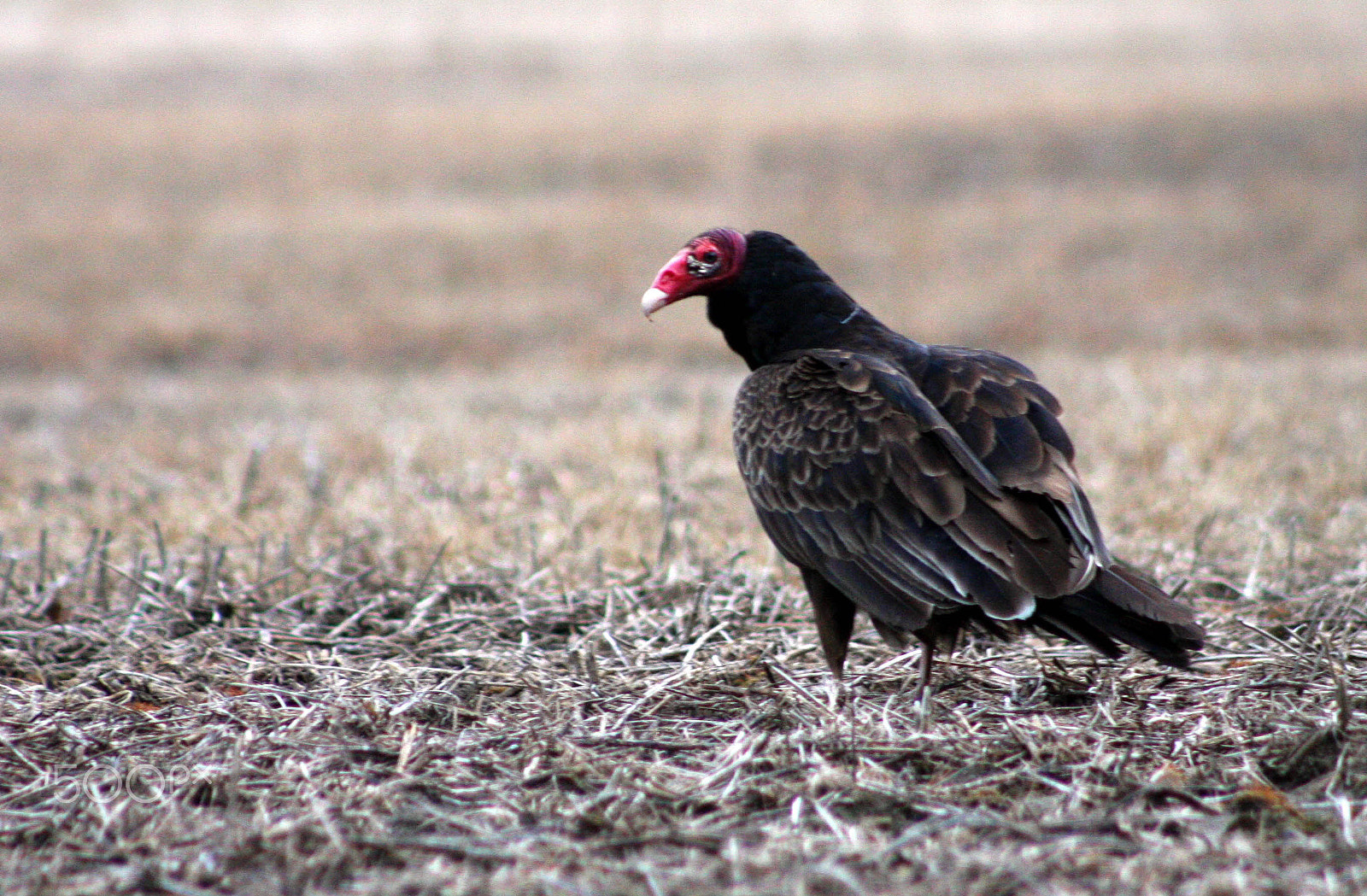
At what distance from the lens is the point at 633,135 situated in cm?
1712

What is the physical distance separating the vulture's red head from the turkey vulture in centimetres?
32

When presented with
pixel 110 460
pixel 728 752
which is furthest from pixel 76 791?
pixel 110 460

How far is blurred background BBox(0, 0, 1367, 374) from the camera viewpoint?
11.7m

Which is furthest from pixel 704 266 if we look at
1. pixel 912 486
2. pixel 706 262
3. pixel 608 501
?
pixel 608 501

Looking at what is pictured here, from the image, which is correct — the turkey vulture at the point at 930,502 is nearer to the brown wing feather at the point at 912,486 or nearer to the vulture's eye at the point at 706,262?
the brown wing feather at the point at 912,486

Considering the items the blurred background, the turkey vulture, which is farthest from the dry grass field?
the turkey vulture

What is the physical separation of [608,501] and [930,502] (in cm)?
224

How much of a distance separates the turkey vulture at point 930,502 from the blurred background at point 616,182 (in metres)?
7.55

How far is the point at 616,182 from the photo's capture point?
52.2 feet

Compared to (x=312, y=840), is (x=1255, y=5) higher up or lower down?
higher up

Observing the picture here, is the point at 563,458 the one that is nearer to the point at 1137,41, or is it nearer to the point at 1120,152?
the point at 1120,152

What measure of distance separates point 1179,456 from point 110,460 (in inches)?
193

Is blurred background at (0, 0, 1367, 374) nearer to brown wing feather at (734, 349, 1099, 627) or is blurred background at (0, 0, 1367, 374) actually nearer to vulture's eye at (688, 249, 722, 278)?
vulture's eye at (688, 249, 722, 278)

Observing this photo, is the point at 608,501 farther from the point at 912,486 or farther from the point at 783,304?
the point at 912,486
